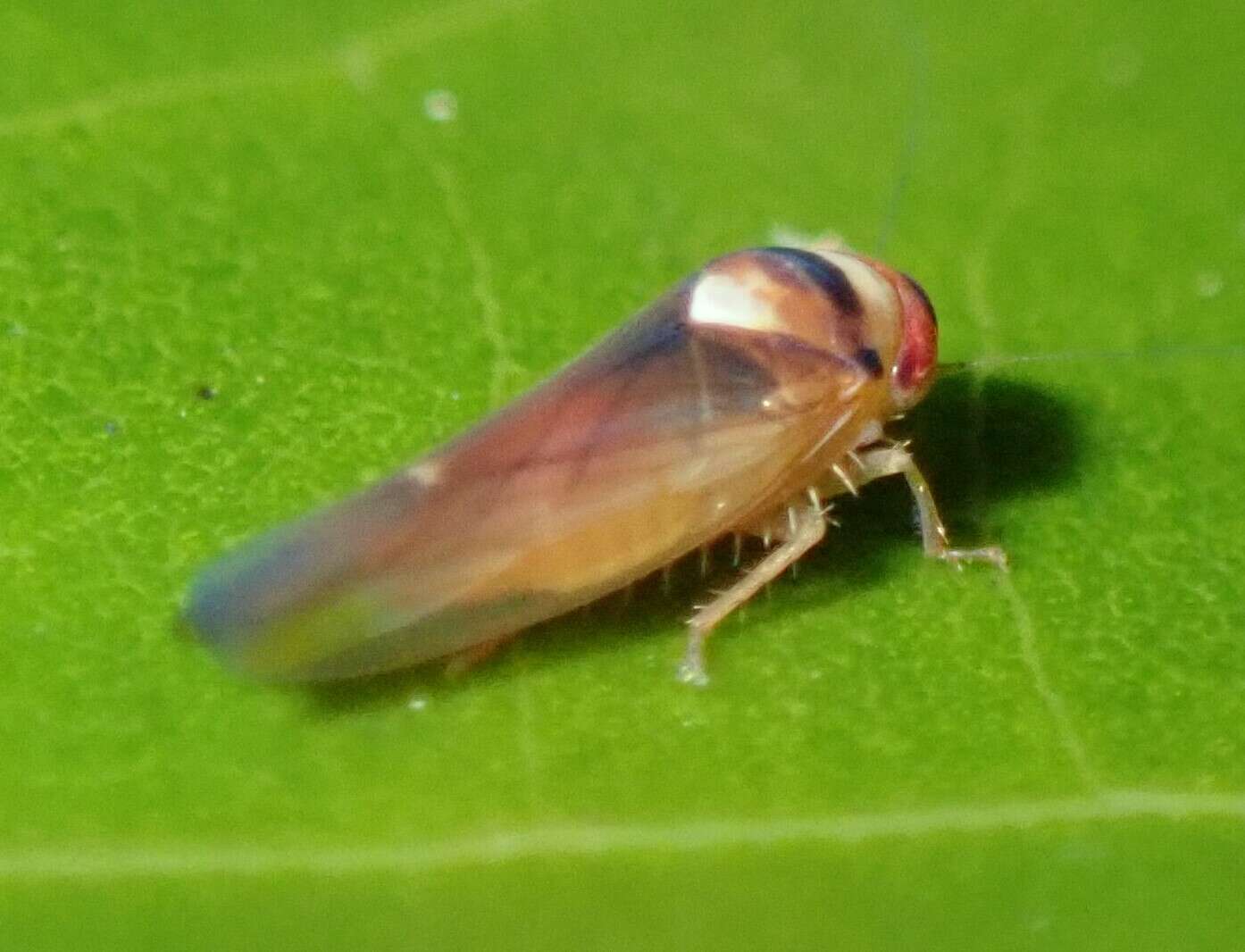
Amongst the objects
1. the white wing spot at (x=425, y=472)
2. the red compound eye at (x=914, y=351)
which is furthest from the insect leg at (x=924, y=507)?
the white wing spot at (x=425, y=472)

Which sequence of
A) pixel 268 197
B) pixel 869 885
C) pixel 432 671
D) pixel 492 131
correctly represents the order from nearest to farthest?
1. pixel 869 885
2. pixel 432 671
3. pixel 268 197
4. pixel 492 131

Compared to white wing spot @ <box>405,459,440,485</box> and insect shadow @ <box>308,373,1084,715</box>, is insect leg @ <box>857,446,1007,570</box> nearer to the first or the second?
insect shadow @ <box>308,373,1084,715</box>

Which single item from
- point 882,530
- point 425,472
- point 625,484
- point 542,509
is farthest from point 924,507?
point 425,472

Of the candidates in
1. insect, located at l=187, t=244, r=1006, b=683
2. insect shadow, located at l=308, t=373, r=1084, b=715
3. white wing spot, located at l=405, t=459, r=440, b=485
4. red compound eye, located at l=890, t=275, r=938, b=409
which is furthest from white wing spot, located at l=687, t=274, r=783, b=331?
white wing spot, located at l=405, t=459, r=440, b=485

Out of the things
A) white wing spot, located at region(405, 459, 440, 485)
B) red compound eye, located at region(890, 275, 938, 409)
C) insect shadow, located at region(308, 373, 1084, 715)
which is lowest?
insect shadow, located at region(308, 373, 1084, 715)

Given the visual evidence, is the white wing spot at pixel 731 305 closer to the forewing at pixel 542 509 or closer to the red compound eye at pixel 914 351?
the forewing at pixel 542 509

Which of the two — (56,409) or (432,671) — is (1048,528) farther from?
(56,409)

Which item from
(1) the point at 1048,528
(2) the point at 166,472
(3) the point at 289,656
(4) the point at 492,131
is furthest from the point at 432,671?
(4) the point at 492,131
